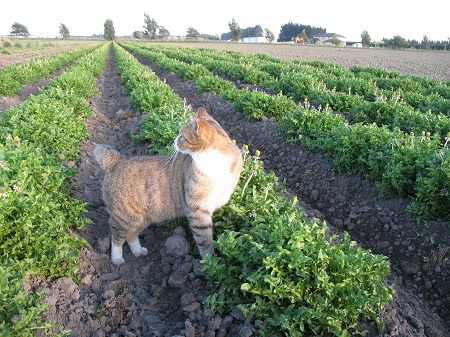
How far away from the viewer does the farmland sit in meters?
3.17

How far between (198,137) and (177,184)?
0.82 m

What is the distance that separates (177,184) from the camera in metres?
3.94

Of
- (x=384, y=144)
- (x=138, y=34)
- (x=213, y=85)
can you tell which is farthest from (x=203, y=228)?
(x=138, y=34)

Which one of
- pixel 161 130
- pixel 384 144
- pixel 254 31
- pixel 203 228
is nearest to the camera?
pixel 203 228

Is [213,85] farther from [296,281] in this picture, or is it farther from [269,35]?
[269,35]

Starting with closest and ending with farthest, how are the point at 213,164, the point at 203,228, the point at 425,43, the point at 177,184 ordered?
the point at 213,164
the point at 203,228
the point at 177,184
the point at 425,43

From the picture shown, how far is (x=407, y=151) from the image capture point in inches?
204

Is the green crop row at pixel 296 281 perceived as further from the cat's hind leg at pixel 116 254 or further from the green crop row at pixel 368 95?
the green crop row at pixel 368 95

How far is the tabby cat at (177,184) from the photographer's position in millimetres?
3527

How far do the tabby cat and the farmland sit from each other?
0.39 m

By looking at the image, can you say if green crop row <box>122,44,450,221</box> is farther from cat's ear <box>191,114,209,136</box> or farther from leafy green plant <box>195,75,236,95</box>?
cat's ear <box>191,114,209,136</box>

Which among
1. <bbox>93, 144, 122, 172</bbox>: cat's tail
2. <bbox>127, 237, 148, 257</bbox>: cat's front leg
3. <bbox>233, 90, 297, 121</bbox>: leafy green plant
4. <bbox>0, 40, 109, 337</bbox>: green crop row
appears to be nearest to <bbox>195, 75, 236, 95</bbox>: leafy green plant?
<bbox>233, 90, 297, 121</bbox>: leafy green plant

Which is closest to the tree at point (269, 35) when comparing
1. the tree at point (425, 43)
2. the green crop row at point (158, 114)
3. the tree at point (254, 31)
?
the tree at point (254, 31)

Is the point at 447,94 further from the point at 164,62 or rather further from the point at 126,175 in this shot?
the point at 164,62
